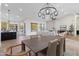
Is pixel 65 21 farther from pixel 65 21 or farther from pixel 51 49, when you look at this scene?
pixel 51 49

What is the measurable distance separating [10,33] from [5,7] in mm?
513

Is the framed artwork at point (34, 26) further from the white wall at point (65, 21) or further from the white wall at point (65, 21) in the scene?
the white wall at point (65, 21)

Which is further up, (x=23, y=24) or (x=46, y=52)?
(x=23, y=24)

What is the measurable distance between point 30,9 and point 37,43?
0.69 meters

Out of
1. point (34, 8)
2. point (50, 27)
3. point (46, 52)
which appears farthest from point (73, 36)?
point (34, 8)

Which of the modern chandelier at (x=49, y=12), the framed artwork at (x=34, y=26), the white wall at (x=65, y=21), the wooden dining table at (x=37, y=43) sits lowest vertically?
the wooden dining table at (x=37, y=43)

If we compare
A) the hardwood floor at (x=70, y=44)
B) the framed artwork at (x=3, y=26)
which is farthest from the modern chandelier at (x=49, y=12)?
the framed artwork at (x=3, y=26)

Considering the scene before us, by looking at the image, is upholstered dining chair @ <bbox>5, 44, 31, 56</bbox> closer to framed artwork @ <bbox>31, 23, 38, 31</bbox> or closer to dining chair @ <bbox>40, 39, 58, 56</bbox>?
dining chair @ <bbox>40, 39, 58, 56</bbox>

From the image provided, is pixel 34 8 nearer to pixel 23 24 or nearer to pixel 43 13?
pixel 43 13

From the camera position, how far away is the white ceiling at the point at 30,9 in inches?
76.5

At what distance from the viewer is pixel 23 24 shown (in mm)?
1973

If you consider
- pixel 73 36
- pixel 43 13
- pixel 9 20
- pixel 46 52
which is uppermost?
pixel 43 13

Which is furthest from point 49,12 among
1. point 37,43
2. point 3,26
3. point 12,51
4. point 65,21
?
point 12,51

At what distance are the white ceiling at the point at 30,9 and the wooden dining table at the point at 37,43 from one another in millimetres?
425
